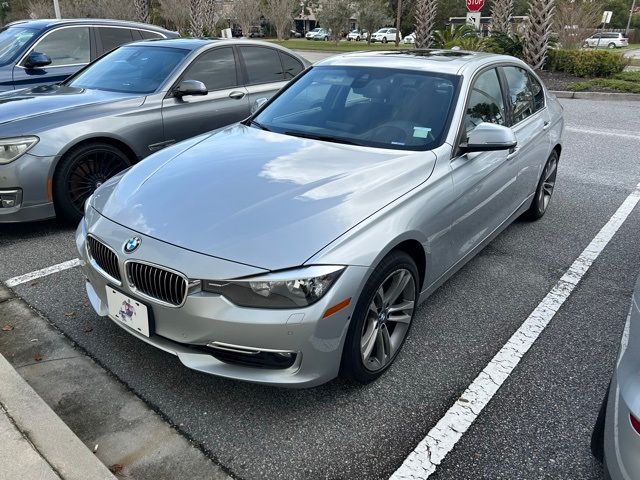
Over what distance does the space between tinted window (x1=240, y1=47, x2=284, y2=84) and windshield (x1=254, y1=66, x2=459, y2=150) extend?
225 cm

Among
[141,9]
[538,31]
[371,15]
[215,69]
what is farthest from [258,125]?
[371,15]

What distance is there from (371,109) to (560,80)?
14.3 m

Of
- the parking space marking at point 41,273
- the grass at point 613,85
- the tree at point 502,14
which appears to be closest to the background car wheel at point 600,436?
the parking space marking at point 41,273

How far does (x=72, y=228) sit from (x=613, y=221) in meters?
5.27

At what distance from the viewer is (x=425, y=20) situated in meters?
18.8

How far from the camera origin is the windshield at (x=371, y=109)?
3.37 meters

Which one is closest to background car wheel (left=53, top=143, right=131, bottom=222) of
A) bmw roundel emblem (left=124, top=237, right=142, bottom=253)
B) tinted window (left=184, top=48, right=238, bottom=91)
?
tinted window (left=184, top=48, right=238, bottom=91)

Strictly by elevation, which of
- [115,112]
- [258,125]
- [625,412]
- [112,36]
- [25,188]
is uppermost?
[112,36]

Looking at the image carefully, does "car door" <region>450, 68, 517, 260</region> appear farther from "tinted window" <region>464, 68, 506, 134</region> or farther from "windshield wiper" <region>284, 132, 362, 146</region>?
"windshield wiper" <region>284, 132, 362, 146</region>

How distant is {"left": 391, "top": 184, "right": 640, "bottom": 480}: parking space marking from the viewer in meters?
2.38

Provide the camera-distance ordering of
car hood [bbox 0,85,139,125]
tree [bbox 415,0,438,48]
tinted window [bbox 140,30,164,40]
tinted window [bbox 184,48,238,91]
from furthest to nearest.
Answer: tree [bbox 415,0,438,48], tinted window [bbox 140,30,164,40], tinted window [bbox 184,48,238,91], car hood [bbox 0,85,139,125]

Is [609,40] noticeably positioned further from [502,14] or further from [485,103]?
[485,103]

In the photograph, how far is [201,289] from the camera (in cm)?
236

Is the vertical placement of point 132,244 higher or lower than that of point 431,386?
higher
